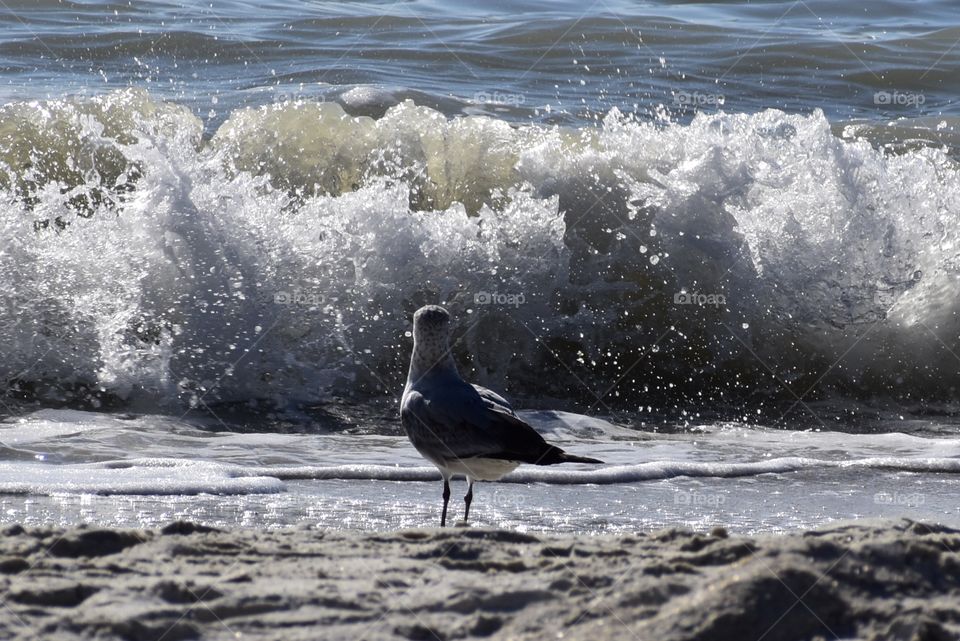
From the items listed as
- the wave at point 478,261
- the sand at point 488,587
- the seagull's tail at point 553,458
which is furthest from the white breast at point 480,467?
the wave at point 478,261

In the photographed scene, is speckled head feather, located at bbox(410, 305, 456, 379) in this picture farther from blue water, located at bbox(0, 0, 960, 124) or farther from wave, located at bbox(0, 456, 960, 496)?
blue water, located at bbox(0, 0, 960, 124)

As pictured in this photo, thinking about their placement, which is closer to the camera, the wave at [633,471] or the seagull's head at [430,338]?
the seagull's head at [430,338]

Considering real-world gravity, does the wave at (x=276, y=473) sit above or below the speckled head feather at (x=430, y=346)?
below

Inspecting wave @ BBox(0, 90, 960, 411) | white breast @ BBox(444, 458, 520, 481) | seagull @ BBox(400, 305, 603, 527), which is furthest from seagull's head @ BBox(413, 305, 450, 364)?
wave @ BBox(0, 90, 960, 411)

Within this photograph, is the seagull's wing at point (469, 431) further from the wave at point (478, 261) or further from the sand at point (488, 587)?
the wave at point (478, 261)

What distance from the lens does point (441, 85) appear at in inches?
459

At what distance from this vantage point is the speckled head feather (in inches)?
166

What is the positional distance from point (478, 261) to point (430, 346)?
3435 mm

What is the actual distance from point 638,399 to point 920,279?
217 cm

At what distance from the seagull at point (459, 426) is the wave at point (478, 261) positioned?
103 inches

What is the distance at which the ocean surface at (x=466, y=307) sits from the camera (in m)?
5.07

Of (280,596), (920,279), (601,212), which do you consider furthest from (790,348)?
(280,596)

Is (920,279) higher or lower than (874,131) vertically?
lower

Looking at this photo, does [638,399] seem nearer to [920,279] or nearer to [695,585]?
[920,279]
